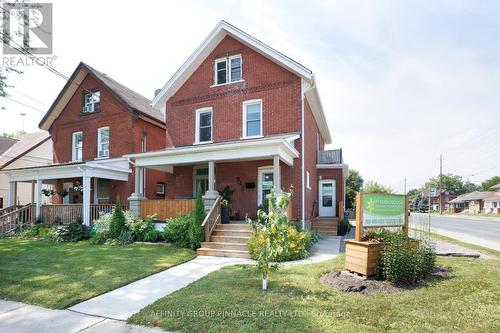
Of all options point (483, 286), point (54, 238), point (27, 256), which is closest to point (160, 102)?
point (54, 238)

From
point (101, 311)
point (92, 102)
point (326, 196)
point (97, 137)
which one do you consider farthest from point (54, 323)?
point (92, 102)

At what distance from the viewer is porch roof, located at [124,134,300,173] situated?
10652 millimetres

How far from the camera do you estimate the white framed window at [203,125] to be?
49.2 feet

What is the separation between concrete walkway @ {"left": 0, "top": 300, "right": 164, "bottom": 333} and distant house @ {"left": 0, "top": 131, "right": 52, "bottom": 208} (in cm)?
2473

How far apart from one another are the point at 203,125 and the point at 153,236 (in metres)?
6.27

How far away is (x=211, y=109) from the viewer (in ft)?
49.0

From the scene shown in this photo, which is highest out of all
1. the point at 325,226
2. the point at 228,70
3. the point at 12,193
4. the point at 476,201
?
the point at 228,70

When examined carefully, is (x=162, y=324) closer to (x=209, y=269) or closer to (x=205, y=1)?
(x=209, y=269)

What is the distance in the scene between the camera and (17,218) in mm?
16094

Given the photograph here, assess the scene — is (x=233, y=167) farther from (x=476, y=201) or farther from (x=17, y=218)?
(x=476, y=201)

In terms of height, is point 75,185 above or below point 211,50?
below

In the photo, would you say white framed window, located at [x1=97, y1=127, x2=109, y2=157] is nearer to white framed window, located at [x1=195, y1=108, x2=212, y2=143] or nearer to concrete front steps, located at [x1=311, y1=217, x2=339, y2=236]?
white framed window, located at [x1=195, y1=108, x2=212, y2=143]

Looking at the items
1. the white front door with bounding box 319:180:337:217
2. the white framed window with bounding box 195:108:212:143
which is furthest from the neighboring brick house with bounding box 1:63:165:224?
the white front door with bounding box 319:180:337:217

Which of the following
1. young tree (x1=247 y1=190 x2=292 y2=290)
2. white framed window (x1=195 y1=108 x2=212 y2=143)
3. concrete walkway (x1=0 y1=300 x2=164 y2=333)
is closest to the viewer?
concrete walkway (x1=0 y1=300 x2=164 y2=333)
